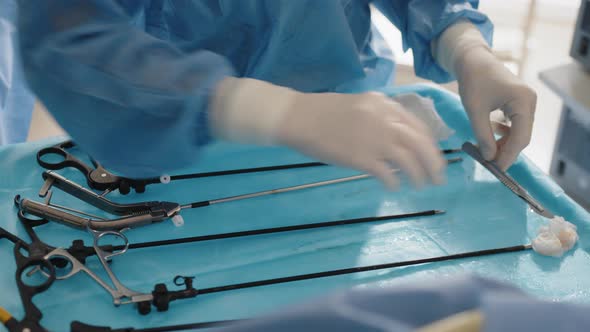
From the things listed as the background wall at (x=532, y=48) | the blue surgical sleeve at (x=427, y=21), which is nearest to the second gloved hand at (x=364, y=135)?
the blue surgical sleeve at (x=427, y=21)

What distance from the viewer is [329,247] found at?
1.04 metres

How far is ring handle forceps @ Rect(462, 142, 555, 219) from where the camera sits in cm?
110

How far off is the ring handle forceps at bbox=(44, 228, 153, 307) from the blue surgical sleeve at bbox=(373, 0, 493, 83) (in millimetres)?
670

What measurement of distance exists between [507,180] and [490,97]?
0.15m

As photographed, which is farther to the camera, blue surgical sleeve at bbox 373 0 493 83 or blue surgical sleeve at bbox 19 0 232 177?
blue surgical sleeve at bbox 373 0 493 83

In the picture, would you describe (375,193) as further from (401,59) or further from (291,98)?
(401,59)

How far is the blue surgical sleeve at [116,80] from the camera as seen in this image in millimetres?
819

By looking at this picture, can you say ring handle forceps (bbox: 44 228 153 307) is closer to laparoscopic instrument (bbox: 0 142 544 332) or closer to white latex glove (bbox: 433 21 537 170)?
laparoscopic instrument (bbox: 0 142 544 332)

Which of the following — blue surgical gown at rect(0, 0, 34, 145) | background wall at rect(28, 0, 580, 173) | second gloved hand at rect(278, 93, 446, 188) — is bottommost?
background wall at rect(28, 0, 580, 173)

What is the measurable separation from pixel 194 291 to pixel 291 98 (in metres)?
0.31

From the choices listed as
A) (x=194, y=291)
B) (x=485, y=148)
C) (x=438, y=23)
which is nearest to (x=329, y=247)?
(x=194, y=291)

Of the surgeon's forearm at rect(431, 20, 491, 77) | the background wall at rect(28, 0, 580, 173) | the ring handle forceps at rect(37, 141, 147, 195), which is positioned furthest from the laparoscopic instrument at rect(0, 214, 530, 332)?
the background wall at rect(28, 0, 580, 173)

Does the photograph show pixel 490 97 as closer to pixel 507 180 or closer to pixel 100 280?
pixel 507 180

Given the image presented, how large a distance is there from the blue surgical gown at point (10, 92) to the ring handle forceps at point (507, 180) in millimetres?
992
